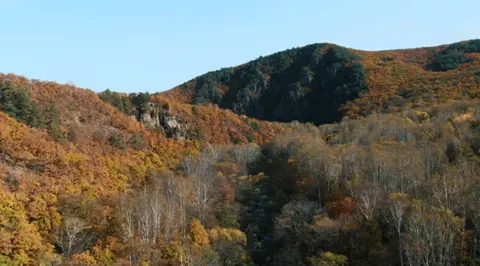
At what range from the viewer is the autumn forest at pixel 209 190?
42.0m

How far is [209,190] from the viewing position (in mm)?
66250

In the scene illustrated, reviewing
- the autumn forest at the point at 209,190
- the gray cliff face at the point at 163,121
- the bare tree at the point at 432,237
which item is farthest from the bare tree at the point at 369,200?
the gray cliff face at the point at 163,121

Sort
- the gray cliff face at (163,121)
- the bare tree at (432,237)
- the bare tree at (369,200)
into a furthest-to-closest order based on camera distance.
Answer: the gray cliff face at (163,121) → the bare tree at (369,200) → the bare tree at (432,237)

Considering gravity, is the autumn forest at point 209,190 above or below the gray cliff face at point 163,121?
below

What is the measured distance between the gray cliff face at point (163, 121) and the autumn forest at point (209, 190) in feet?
1.10

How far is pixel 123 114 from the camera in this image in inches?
3597

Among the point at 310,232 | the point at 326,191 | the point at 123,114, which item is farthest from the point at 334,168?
the point at 123,114

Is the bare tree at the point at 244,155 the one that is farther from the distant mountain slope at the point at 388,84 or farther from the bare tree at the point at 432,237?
the distant mountain slope at the point at 388,84

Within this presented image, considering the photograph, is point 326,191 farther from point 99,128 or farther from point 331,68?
point 331,68

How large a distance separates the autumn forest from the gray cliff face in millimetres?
337

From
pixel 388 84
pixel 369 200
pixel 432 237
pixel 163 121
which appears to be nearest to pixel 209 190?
pixel 369 200

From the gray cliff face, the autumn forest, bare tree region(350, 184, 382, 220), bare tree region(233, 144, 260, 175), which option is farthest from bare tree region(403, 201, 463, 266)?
the gray cliff face

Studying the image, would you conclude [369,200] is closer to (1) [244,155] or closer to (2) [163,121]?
(1) [244,155]

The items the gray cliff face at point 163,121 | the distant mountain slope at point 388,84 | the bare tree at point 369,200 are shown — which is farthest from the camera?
the distant mountain slope at point 388,84
